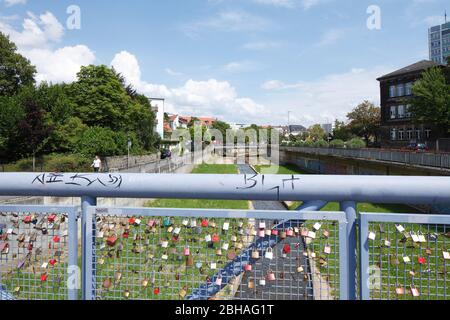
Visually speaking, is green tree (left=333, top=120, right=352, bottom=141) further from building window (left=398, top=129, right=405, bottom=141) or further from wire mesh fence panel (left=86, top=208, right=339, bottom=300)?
wire mesh fence panel (left=86, top=208, right=339, bottom=300)

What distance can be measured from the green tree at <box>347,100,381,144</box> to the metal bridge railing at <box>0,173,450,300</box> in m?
75.7

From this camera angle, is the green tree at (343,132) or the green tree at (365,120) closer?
the green tree at (365,120)

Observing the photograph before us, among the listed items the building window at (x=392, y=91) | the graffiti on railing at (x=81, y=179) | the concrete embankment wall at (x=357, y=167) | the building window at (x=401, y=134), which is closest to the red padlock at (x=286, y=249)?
the concrete embankment wall at (x=357, y=167)

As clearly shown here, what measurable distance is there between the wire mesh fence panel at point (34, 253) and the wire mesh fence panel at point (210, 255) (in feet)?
0.64

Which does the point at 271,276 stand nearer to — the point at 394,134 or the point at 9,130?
the point at 9,130

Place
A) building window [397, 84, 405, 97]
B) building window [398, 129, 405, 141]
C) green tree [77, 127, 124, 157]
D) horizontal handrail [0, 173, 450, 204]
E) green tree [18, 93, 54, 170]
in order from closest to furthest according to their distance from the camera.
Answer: horizontal handrail [0, 173, 450, 204], green tree [18, 93, 54, 170], green tree [77, 127, 124, 157], building window [398, 129, 405, 141], building window [397, 84, 405, 97]

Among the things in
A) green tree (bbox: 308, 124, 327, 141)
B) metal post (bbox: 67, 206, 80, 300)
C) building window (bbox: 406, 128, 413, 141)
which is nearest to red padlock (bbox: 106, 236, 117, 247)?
metal post (bbox: 67, 206, 80, 300)

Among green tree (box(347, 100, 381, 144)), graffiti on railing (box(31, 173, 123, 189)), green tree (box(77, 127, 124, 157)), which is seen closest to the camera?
graffiti on railing (box(31, 173, 123, 189))

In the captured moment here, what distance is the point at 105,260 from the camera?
2172 millimetres

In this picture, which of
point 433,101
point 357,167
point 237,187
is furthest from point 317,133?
point 237,187

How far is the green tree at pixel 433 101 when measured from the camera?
129 ft

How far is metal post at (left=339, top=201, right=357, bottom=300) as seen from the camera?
1927 mm

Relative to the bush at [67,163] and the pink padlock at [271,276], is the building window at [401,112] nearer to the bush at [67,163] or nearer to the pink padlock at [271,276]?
the bush at [67,163]

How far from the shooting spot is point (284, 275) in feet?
6.57
